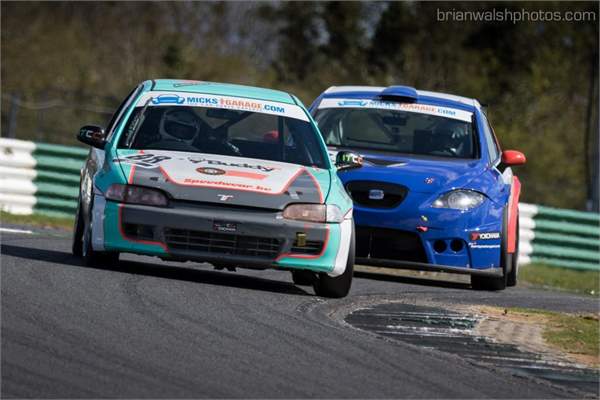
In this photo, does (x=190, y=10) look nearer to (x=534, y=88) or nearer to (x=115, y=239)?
(x=534, y=88)

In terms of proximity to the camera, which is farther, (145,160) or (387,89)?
(387,89)

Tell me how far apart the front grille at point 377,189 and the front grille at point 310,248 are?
232cm

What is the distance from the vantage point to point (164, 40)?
4294 cm

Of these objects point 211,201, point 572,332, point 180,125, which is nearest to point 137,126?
point 180,125

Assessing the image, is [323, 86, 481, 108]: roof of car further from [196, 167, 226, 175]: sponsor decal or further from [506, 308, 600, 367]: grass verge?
[196, 167, 226, 175]: sponsor decal

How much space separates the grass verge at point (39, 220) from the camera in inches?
631

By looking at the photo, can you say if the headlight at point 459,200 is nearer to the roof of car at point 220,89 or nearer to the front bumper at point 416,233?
the front bumper at point 416,233

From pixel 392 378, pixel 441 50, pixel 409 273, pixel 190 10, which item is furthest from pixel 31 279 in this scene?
pixel 190 10

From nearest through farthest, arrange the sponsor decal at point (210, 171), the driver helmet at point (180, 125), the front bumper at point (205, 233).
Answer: the front bumper at point (205, 233)
the sponsor decal at point (210, 171)
the driver helmet at point (180, 125)

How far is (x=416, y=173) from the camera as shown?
1173 cm

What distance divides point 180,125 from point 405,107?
3.40 meters

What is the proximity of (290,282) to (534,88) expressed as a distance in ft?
87.8

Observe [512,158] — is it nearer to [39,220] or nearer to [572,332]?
[572,332]

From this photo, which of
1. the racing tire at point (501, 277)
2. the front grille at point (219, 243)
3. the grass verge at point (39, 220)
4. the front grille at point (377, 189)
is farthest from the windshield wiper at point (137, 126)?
the grass verge at point (39, 220)
